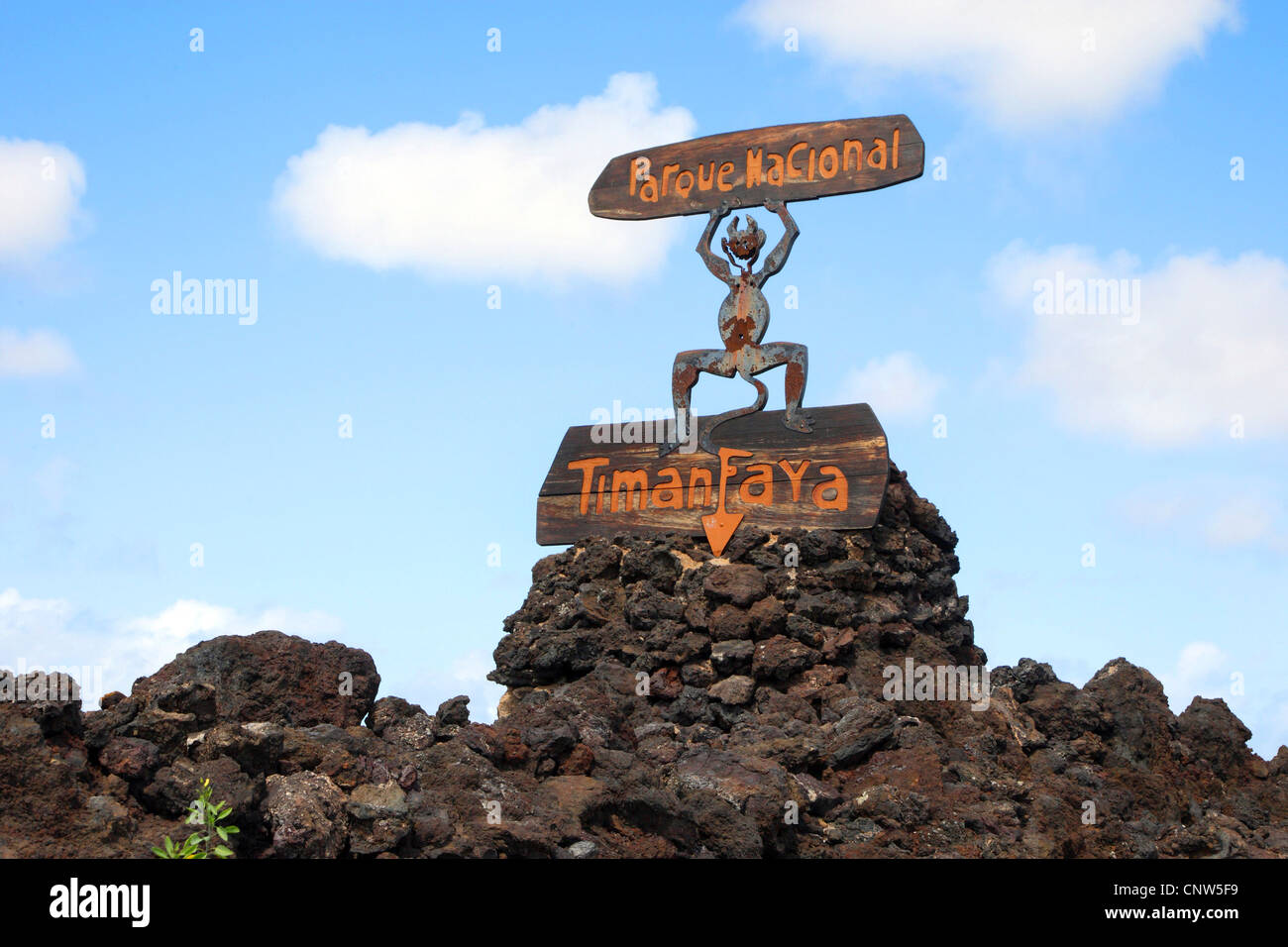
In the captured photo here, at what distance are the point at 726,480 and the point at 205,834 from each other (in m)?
6.90

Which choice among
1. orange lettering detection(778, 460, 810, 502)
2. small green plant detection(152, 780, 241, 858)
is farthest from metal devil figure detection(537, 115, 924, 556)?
small green plant detection(152, 780, 241, 858)

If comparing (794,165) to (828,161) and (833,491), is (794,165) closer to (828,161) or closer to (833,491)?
(828,161)

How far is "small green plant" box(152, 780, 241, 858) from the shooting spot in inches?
240

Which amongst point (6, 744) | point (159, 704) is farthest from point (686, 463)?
point (6, 744)

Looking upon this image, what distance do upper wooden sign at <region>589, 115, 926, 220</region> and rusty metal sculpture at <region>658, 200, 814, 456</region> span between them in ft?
0.80

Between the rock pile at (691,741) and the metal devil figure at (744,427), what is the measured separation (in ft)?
1.10

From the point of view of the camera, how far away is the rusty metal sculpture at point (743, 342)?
12789 millimetres

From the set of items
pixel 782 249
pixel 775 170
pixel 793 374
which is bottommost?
pixel 793 374

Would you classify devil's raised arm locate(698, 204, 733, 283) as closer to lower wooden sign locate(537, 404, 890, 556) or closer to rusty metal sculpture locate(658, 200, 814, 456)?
rusty metal sculpture locate(658, 200, 814, 456)

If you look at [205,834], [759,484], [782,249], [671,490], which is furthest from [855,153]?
[205,834]

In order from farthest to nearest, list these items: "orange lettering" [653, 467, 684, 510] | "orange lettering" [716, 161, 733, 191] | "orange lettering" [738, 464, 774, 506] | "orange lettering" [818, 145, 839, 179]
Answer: "orange lettering" [716, 161, 733, 191], "orange lettering" [818, 145, 839, 179], "orange lettering" [653, 467, 684, 510], "orange lettering" [738, 464, 774, 506]

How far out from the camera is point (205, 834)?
6438mm
